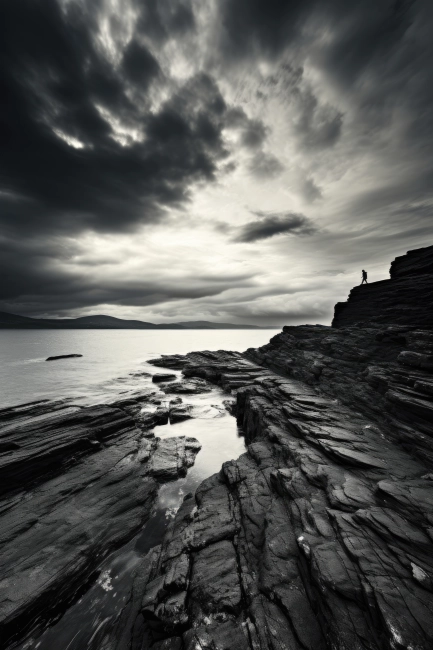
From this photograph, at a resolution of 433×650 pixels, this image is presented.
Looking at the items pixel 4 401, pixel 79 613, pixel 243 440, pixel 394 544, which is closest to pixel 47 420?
pixel 79 613

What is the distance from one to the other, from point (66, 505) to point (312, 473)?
1533 cm

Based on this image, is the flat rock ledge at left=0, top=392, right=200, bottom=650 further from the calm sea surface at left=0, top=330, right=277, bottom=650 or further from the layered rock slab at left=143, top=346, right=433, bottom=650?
the layered rock slab at left=143, top=346, right=433, bottom=650

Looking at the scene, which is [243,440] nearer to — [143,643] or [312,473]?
[312,473]

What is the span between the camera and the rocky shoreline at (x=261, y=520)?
7.39 metres

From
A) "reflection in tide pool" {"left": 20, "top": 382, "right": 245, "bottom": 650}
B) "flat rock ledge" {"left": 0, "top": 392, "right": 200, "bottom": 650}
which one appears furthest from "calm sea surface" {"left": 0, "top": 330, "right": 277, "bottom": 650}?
"flat rock ledge" {"left": 0, "top": 392, "right": 200, "bottom": 650}

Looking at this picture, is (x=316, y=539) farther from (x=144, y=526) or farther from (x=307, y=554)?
(x=144, y=526)

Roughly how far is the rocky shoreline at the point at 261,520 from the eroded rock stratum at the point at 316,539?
55mm

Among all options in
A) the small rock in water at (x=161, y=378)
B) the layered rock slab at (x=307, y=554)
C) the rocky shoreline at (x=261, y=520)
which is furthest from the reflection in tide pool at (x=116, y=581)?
the small rock in water at (x=161, y=378)

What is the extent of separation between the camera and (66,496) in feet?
51.9

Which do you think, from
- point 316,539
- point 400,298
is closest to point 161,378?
point 400,298

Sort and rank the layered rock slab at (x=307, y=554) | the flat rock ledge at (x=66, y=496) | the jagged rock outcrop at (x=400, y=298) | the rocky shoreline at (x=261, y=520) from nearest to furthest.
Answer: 1. the layered rock slab at (x=307, y=554)
2. the rocky shoreline at (x=261, y=520)
3. the flat rock ledge at (x=66, y=496)
4. the jagged rock outcrop at (x=400, y=298)

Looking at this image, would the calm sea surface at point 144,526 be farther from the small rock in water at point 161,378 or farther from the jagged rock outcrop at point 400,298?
the jagged rock outcrop at point 400,298

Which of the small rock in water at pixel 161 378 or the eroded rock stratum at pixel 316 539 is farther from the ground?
the eroded rock stratum at pixel 316 539

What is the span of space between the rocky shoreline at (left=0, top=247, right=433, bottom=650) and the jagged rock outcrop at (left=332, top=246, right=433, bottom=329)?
6125 millimetres
